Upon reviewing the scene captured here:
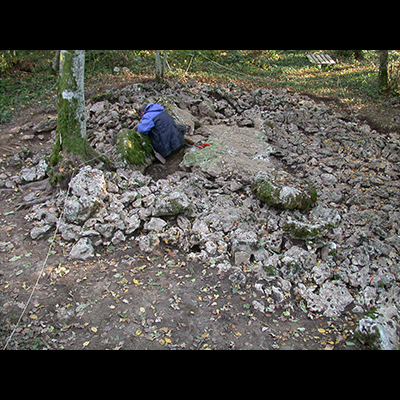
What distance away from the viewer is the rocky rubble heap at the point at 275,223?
4180mm

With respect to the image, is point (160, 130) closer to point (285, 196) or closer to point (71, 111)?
point (71, 111)

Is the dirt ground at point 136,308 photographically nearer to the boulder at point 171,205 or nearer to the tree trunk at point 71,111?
the boulder at point 171,205

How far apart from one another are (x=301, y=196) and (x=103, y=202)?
3.57 metres

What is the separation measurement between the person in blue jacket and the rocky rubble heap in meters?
0.59

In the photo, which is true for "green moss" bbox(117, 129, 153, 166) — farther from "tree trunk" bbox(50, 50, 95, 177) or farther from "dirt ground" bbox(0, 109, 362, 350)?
"dirt ground" bbox(0, 109, 362, 350)

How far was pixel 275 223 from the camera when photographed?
17.2ft

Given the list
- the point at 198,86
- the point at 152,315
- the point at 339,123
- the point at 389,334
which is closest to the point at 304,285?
the point at 389,334

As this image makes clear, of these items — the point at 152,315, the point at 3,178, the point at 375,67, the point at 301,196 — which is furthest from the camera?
the point at 375,67

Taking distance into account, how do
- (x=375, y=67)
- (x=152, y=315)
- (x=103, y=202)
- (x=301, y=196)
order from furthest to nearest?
(x=375, y=67), (x=301, y=196), (x=103, y=202), (x=152, y=315)

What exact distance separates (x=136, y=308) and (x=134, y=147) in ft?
11.9

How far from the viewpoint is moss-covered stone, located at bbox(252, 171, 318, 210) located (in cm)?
543

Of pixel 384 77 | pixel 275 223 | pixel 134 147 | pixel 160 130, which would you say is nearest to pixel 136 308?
pixel 275 223

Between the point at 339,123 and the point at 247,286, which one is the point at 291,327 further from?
the point at 339,123

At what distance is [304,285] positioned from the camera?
169 inches
